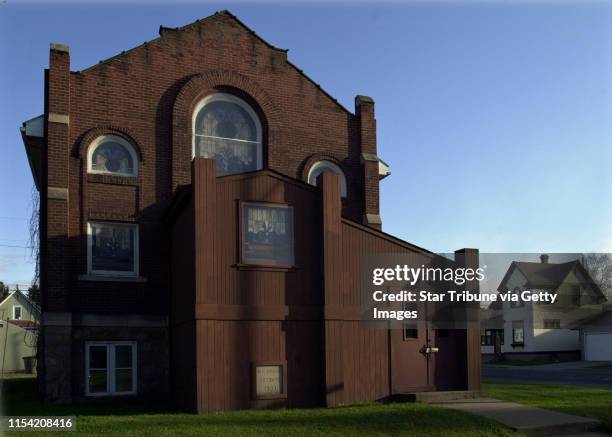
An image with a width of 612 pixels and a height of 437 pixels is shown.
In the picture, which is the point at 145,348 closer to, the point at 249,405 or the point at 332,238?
the point at 249,405

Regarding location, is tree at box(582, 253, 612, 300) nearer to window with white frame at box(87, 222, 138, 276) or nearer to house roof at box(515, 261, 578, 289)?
house roof at box(515, 261, 578, 289)

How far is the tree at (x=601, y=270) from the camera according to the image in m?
50.8

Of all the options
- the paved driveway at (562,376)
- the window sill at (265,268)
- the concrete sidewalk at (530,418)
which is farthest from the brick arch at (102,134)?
the paved driveway at (562,376)

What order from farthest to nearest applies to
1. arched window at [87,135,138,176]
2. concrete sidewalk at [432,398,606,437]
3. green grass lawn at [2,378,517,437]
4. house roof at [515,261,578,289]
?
house roof at [515,261,578,289], arched window at [87,135,138,176], concrete sidewalk at [432,398,606,437], green grass lawn at [2,378,517,437]

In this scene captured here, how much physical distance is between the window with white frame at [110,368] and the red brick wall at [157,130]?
101 cm

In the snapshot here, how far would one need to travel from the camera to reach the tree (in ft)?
167

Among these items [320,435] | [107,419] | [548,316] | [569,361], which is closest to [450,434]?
[320,435]

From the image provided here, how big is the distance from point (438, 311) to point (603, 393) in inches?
233

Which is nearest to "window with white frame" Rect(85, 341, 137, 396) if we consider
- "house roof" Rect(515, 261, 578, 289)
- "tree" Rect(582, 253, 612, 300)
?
"house roof" Rect(515, 261, 578, 289)

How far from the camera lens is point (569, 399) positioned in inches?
672

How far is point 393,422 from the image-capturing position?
41.7 feet

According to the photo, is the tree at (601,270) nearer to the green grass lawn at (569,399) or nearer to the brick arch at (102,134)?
the green grass lawn at (569,399)

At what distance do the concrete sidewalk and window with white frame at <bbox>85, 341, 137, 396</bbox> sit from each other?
7900 mm

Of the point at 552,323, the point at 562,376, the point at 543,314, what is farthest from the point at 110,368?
the point at 552,323
